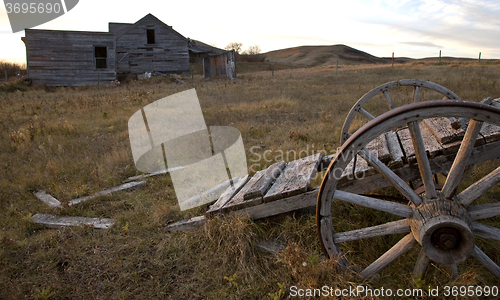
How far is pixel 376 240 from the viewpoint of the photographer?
8.48ft

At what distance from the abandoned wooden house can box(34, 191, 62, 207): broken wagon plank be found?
13698 mm

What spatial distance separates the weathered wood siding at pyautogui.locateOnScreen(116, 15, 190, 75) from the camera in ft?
65.3

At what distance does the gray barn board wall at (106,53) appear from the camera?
17.8 meters

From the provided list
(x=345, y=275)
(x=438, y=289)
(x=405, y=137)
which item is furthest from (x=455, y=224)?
(x=405, y=137)

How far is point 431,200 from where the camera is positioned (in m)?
1.92

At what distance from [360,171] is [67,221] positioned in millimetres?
3275

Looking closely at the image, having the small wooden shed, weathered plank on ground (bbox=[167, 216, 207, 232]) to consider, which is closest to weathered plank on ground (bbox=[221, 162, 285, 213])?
weathered plank on ground (bbox=[167, 216, 207, 232])

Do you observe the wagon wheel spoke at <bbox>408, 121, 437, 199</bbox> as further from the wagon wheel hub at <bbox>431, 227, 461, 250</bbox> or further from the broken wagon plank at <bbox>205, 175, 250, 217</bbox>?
the broken wagon plank at <bbox>205, 175, 250, 217</bbox>

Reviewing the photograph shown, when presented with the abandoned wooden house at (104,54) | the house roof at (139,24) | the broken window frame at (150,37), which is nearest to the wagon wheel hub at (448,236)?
the abandoned wooden house at (104,54)

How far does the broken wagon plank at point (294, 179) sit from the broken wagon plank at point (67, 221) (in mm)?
1902

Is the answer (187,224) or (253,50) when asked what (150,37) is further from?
(253,50)

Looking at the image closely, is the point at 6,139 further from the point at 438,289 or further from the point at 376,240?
the point at 438,289

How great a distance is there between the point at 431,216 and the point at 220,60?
2254cm

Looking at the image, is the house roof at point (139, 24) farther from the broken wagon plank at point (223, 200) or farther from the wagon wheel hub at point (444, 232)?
the wagon wheel hub at point (444, 232)
